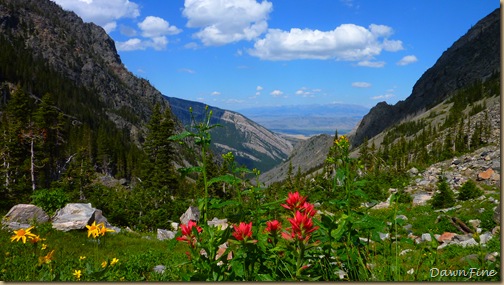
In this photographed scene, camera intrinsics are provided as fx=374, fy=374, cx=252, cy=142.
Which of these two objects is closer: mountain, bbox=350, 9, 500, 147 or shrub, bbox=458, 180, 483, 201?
shrub, bbox=458, 180, 483, 201

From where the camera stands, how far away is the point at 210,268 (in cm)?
285

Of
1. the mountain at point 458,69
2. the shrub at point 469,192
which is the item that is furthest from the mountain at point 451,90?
the shrub at point 469,192

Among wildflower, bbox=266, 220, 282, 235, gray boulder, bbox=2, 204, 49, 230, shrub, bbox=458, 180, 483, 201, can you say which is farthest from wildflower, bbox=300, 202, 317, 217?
shrub, bbox=458, 180, 483, 201

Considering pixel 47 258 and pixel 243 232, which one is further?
pixel 47 258

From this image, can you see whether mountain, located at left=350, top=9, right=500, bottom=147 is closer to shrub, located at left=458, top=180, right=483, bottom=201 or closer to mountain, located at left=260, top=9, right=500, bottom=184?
mountain, located at left=260, top=9, right=500, bottom=184

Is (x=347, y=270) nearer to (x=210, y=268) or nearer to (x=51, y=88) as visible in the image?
(x=210, y=268)

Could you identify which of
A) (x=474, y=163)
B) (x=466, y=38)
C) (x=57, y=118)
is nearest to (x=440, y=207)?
(x=474, y=163)

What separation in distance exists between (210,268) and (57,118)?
46.9 metres

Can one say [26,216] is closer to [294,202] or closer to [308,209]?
[294,202]

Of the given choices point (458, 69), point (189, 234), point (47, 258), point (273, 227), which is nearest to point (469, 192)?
point (273, 227)

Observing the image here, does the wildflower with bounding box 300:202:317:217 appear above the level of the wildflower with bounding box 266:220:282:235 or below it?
above

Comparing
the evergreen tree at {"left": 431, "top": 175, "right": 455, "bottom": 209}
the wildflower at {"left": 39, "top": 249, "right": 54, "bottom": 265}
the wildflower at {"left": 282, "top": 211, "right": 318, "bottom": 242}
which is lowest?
the evergreen tree at {"left": 431, "top": 175, "right": 455, "bottom": 209}

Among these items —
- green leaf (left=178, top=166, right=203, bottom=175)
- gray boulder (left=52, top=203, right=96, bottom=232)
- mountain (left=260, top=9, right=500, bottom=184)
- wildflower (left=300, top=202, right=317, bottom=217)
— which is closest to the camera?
wildflower (left=300, top=202, right=317, bottom=217)

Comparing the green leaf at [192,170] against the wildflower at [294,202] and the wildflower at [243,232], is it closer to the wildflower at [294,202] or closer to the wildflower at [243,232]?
the wildflower at [243,232]
